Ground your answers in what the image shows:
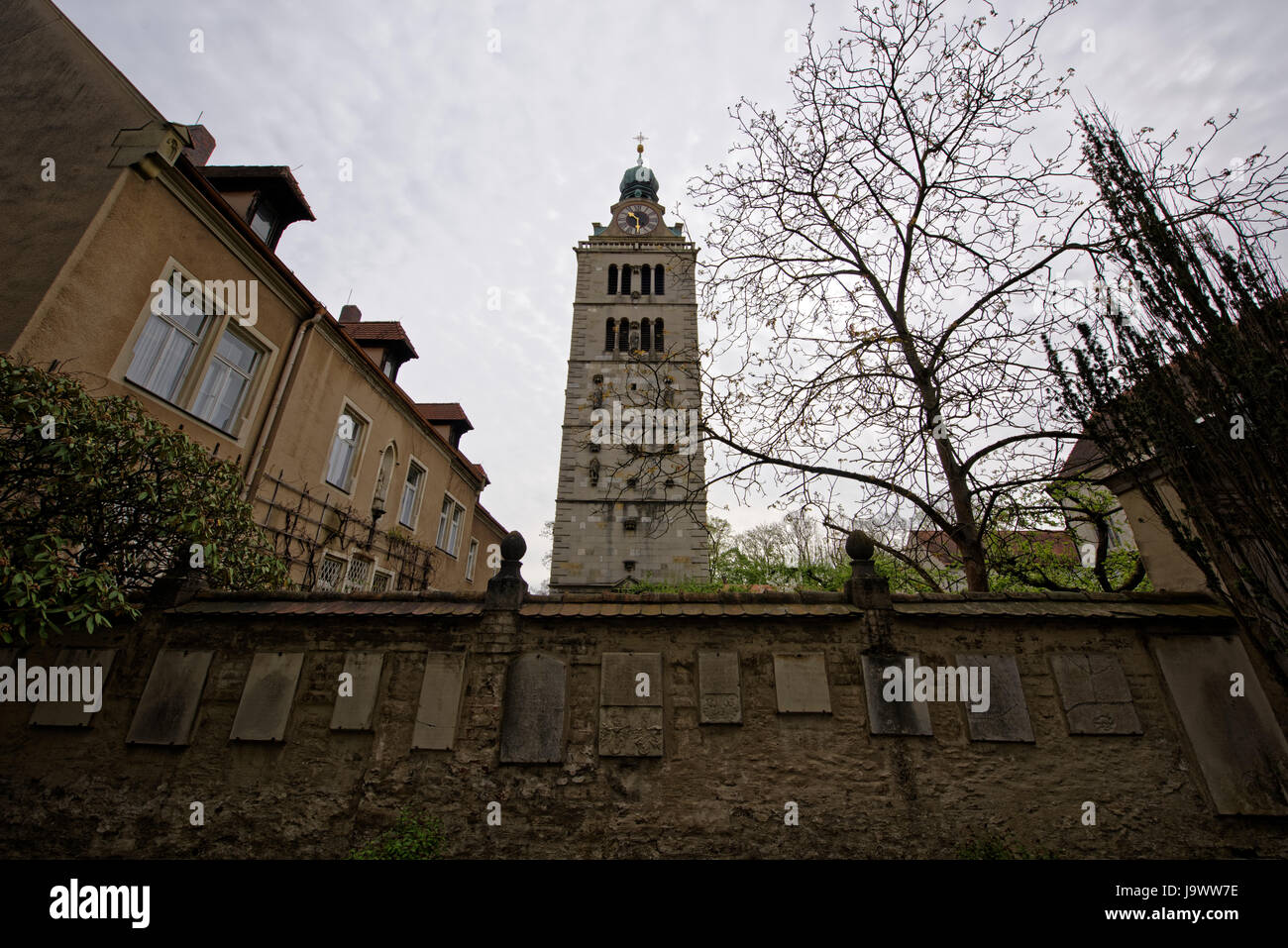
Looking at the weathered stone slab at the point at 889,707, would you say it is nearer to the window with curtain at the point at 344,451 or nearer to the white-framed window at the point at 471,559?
the window with curtain at the point at 344,451

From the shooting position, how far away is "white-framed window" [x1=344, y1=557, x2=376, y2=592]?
43.8ft

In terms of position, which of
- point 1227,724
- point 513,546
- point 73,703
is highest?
point 513,546

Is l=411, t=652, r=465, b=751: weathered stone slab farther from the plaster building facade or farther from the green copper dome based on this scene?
the green copper dome

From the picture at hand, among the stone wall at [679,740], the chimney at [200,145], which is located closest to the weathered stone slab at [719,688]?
the stone wall at [679,740]

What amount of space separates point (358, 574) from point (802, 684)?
496 inches

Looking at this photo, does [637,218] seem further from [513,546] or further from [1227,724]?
[1227,724]

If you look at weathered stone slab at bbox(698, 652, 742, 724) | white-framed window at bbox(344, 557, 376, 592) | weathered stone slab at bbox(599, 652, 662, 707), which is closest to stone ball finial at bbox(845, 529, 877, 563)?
weathered stone slab at bbox(698, 652, 742, 724)

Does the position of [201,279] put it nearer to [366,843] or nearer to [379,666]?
[379,666]

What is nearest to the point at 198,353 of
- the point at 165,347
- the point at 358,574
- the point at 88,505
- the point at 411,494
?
the point at 165,347

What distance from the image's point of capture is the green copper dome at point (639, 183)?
136 ft

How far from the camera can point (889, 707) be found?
4934 millimetres

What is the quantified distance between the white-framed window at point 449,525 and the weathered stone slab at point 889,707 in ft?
52.2

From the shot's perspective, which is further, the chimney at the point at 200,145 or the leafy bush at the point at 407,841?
the chimney at the point at 200,145
